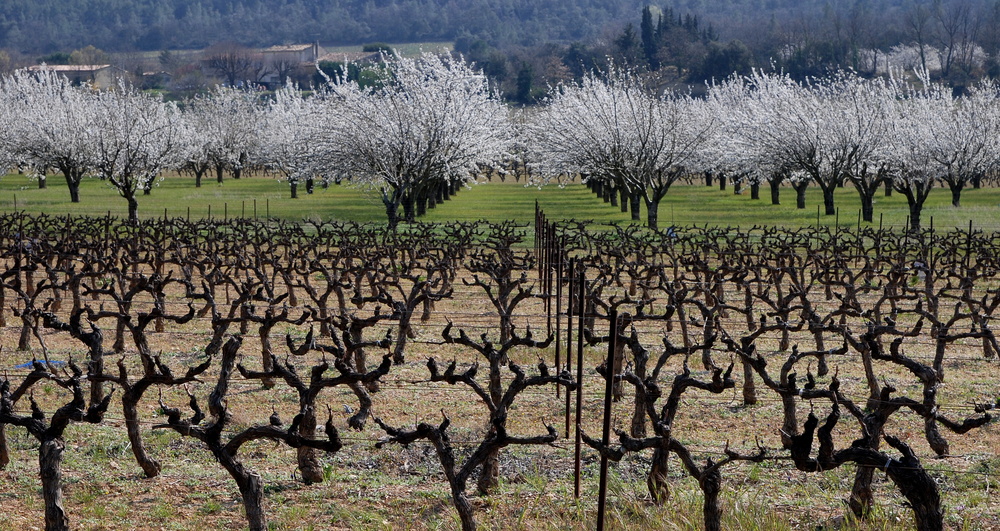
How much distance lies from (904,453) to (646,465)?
291cm

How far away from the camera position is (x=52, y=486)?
7336 mm

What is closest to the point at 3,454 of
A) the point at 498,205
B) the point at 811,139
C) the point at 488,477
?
the point at 488,477

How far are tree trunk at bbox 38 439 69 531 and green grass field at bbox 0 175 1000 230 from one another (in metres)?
25.2

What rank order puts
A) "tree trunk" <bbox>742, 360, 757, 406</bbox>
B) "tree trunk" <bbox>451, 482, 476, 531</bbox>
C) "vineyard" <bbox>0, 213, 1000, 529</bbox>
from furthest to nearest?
"tree trunk" <bbox>742, 360, 757, 406</bbox>
"vineyard" <bbox>0, 213, 1000, 529</bbox>
"tree trunk" <bbox>451, 482, 476, 531</bbox>

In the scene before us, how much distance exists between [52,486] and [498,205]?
4048 cm

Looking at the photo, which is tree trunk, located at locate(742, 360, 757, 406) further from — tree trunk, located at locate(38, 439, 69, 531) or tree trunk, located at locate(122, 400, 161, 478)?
tree trunk, located at locate(38, 439, 69, 531)

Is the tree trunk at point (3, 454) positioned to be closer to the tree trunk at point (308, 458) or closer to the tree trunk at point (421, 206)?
the tree trunk at point (308, 458)

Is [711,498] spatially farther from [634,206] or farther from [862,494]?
[634,206]

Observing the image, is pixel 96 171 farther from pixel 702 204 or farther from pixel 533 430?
pixel 533 430

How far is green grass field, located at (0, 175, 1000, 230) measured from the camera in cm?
3891

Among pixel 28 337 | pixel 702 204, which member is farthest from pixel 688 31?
pixel 28 337

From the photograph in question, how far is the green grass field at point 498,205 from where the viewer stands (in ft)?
128

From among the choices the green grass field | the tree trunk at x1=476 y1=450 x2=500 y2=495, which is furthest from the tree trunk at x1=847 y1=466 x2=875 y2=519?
the green grass field

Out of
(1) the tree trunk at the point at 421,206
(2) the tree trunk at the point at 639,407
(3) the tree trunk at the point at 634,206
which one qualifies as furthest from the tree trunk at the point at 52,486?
(1) the tree trunk at the point at 421,206
